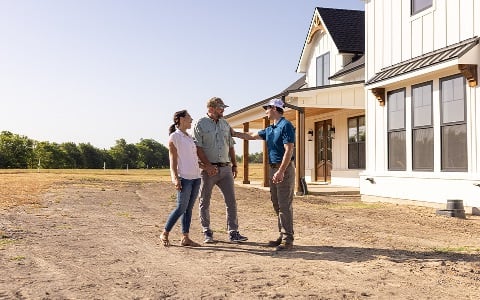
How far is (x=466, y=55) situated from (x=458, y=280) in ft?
19.6

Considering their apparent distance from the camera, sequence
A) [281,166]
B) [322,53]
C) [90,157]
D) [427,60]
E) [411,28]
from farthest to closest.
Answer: [90,157] < [322,53] < [411,28] < [427,60] < [281,166]

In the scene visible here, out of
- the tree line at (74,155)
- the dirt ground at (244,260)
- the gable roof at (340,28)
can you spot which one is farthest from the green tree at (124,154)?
the dirt ground at (244,260)

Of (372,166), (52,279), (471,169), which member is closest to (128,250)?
(52,279)

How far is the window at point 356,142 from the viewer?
17.8 m

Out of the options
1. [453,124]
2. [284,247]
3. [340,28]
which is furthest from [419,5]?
[340,28]

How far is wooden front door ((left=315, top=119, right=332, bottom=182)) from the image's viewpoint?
67.9ft

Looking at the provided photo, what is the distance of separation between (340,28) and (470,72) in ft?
35.8

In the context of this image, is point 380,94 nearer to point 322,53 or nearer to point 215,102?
point 215,102

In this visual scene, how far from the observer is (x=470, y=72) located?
952 cm

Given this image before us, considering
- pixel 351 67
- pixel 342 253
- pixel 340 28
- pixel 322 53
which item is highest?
pixel 340 28

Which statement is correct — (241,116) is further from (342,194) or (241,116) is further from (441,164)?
(441,164)

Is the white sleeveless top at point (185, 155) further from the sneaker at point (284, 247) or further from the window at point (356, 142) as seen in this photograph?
the window at point (356, 142)

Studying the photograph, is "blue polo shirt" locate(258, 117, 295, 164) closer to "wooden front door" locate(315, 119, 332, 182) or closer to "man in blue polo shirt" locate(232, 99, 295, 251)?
"man in blue polo shirt" locate(232, 99, 295, 251)

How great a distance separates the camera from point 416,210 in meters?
10.8
